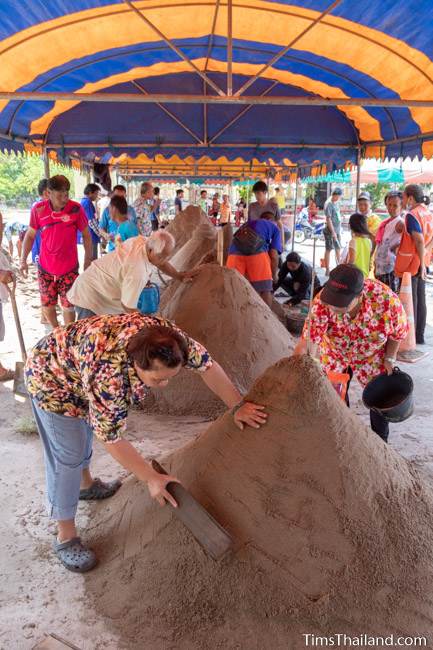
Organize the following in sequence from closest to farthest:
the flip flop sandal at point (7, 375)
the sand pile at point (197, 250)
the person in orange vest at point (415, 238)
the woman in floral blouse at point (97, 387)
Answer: the woman in floral blouse at point (97, 387), the flip flop sandal at point (7, 375), the person in orange vest at point (415, 238), the sand pile at point (197, 250)

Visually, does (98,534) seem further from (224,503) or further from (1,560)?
(224,503)

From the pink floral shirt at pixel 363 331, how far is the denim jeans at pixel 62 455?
1.19m

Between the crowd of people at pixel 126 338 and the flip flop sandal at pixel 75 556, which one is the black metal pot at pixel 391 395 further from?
the flip flop sandal at pixel 75 556

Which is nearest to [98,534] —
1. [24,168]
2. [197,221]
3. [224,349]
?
[224,349]

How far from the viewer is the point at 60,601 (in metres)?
2.00

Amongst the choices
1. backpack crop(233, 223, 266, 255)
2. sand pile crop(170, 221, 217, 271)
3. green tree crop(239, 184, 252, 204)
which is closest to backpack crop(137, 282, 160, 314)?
backpack crop(233, 223, 266, 255)

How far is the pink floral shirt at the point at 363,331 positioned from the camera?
2.60 m

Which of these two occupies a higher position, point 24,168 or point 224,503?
point 24,168

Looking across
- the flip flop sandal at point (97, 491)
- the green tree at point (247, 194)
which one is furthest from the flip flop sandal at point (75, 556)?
the green tree at point (247, 194)

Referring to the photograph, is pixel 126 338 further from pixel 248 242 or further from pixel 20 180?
pixel 20 180

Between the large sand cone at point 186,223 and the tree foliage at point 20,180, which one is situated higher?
the tree foliage at point 20,180

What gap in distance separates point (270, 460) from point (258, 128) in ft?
19.4

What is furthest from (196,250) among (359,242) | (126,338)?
(126,338)

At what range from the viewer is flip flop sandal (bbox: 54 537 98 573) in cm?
212
